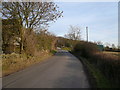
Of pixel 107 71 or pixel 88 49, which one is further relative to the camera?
pixel 88 49

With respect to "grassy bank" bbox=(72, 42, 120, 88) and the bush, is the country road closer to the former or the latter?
"grassy bank" bbox=(72, 42, 120, 88)

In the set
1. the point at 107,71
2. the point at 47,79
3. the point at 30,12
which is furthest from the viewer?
the point at 30,12

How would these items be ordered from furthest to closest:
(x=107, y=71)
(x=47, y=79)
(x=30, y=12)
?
(x=30, y=12) < (x=107, y=71) < (x=47, y=79)

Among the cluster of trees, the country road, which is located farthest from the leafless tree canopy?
the country road

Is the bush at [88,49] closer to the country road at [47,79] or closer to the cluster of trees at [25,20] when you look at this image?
the cluster of trees at [25,20]

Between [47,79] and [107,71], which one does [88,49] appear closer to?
[107,71]

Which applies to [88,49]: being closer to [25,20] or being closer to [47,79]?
[25,20]

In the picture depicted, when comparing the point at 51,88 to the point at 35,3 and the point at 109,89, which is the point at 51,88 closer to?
the point at 109,89

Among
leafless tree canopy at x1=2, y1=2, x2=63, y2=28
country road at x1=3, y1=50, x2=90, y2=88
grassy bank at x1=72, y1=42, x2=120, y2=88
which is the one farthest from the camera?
leafless tree canopy at x1=2, y1=2, x2=63, y2=28

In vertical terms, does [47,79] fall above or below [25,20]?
below

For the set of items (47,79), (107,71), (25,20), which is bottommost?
(47,79)

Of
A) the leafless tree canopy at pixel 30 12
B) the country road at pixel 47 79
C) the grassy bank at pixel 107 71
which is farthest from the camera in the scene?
the leafless tree canopy at pixel 30 12

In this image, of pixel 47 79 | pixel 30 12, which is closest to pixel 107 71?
pixel 47 79

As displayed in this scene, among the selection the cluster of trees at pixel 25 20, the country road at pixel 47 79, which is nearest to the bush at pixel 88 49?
the cluster of trees at pixel 25 20
